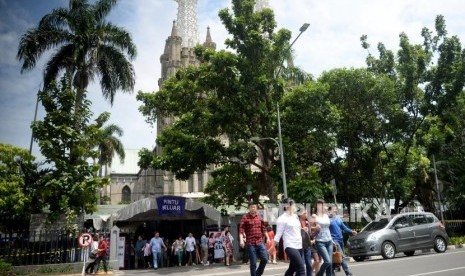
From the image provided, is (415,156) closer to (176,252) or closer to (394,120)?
(394,120)

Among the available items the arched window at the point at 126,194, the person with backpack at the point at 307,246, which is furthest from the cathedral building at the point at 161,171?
the person with backpack at the point at 307,246

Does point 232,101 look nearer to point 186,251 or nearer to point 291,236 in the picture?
point 186,251

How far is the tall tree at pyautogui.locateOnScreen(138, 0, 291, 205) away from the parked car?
646 cm

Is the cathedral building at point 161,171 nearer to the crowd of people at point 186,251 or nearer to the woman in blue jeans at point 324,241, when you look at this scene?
the crowd of people at point 186,251

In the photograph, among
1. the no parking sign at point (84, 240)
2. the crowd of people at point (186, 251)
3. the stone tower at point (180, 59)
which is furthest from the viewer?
the stone tower at point (180, 59)

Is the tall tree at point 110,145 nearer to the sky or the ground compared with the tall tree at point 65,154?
nearer to the sky

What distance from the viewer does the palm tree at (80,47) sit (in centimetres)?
1944

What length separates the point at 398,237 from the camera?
1557 cm

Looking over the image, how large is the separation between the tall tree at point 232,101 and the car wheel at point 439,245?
319 inches

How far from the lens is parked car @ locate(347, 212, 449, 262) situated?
15.1 m

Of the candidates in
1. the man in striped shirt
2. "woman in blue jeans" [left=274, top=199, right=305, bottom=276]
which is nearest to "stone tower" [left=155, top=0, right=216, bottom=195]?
the man in striped shirt

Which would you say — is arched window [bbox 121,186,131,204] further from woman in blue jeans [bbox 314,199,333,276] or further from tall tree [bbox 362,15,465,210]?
woman in blue jeans [bbox 314,199,333,276]

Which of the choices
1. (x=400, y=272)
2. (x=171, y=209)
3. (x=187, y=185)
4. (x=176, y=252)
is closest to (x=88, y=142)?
(x=171, y=209)

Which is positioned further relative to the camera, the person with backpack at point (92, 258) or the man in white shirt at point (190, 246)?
the man in white shirt at point (190, 246)
